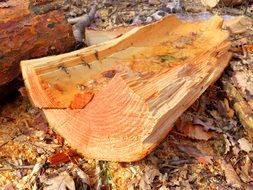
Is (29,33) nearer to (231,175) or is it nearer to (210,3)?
(231,175)

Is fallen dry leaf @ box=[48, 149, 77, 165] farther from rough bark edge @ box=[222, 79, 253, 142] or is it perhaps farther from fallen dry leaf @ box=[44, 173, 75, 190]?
rough bark edge @ box=[222, 79, 253, 142]

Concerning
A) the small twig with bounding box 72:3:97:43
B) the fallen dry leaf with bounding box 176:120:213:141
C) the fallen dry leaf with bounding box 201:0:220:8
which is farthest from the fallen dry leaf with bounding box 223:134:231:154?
the fallen dry leaf with bounding box 201:0:220:8

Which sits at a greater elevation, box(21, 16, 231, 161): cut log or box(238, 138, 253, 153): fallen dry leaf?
box(21, 16, 231, 161): cut log

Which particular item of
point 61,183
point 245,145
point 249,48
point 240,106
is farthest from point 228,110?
point 61,183

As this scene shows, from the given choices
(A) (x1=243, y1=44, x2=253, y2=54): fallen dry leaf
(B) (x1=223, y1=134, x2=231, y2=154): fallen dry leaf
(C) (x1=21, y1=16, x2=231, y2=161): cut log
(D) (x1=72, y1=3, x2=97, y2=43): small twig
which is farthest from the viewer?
(D) (x1=72, y1=3, x2=97, y2=43): small twig

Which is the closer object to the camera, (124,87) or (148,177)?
(124,87)

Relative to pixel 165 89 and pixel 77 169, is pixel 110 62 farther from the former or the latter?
pixel 77 169

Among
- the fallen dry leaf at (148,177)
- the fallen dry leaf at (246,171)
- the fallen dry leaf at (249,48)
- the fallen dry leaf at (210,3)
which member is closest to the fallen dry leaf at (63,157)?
the fallen dry leaf at (148,177)

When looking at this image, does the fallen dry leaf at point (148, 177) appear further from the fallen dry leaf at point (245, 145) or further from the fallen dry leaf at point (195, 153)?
the fallen dry leaf at point (245, 145)
